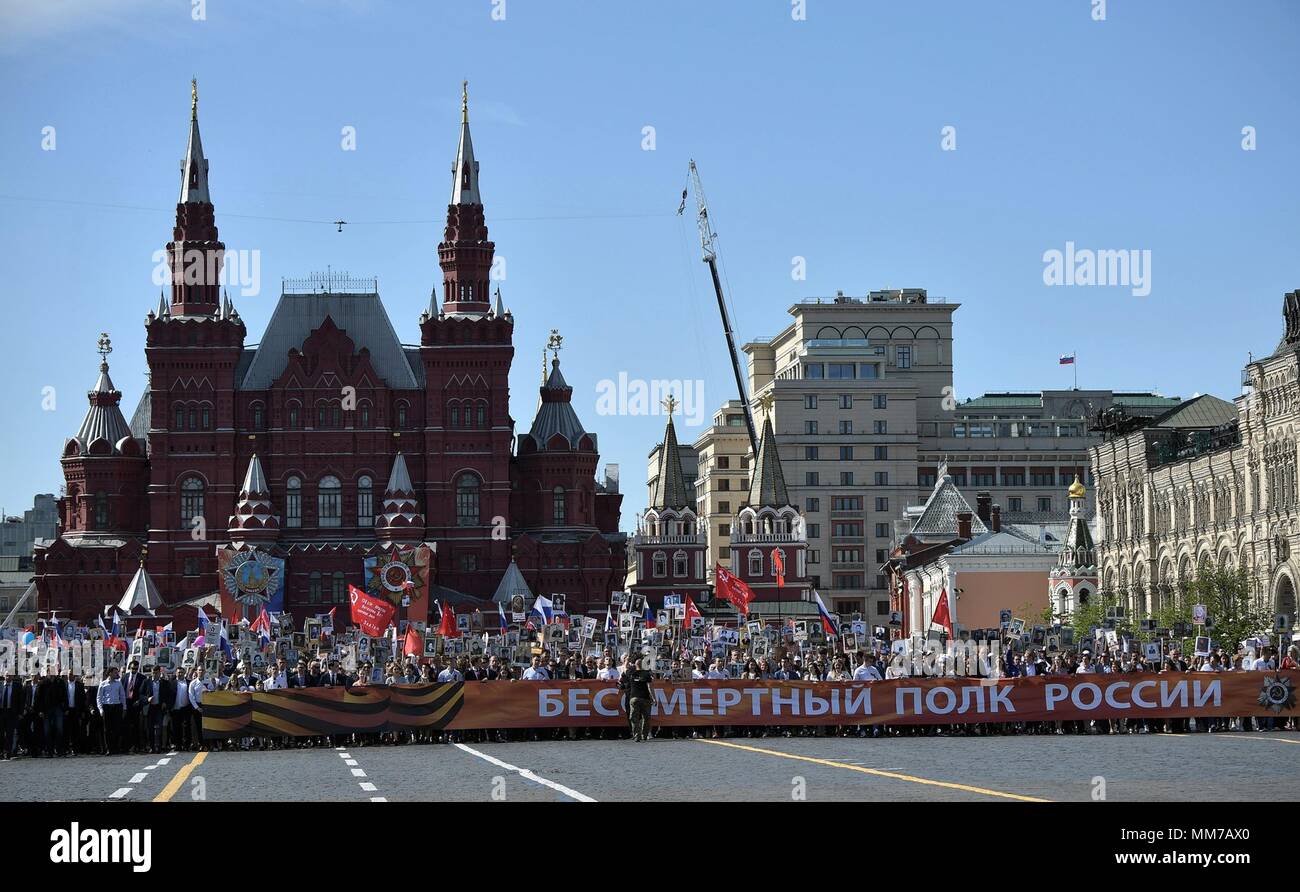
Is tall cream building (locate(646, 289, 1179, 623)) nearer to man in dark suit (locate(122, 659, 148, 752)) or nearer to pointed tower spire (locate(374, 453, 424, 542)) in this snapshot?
pointed tower spire (locate(374, 453, 424, 542))

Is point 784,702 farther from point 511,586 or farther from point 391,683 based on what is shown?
point 511,586

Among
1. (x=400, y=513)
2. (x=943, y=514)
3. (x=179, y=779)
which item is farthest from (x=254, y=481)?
(x=179, y=779)

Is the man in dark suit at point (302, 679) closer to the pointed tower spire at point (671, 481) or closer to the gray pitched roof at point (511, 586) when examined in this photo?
the gray pitched roof at point (511, 586)

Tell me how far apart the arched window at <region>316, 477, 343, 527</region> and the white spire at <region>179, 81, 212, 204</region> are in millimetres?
18132

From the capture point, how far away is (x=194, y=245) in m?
122

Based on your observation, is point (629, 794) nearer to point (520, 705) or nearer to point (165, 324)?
point (520, 705)

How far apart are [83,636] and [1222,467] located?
46.2 m

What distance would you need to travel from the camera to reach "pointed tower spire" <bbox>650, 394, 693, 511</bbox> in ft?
470

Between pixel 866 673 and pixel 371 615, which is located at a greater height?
pixel 371 615

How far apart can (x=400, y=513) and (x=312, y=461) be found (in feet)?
24.3

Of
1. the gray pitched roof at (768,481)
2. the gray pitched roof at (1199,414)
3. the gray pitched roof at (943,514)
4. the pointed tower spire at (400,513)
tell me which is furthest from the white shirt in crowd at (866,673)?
the gray pitched roof at (768,481)

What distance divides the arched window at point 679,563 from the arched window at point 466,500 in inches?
776

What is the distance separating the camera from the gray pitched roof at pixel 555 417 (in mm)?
127125
